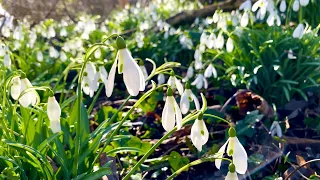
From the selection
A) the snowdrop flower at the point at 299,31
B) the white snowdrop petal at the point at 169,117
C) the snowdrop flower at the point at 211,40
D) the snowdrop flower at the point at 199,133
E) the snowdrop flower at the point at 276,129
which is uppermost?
the snowdrop flower at the point at 211,40

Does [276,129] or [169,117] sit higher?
[169,117]

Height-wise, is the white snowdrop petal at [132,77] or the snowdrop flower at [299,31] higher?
the white snowdrop petal at [132,77]

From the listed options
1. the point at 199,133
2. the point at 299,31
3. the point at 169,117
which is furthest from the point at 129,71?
the point at 299,31

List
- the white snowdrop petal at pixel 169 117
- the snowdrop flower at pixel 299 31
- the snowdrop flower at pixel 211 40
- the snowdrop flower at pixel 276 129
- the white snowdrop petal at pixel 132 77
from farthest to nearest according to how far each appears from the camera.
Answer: the snowdrop flower at pixel 211 40, the snowdrop flower at pixel 299 31, the snowdrop flower at pixel 276 129, the white snowdrop petal at pixel 169 117, the white snowdrop petal at pixel 132 77

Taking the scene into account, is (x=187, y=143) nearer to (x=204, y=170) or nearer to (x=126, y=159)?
(x=204, y=170)

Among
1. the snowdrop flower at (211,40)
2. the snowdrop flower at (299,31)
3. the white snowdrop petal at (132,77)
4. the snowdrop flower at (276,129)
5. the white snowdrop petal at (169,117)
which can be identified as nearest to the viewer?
the white snowdrop petal at (132,77)

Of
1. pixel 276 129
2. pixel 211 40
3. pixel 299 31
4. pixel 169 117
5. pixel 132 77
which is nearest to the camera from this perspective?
pixel 132 77

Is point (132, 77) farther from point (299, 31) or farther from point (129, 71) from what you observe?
point (299, 31)

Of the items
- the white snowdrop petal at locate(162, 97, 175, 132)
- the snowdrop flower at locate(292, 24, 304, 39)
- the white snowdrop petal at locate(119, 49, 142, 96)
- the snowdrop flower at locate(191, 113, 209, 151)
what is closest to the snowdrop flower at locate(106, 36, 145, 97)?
the white snowdrop petal at locate(119, 49, 142, 96)

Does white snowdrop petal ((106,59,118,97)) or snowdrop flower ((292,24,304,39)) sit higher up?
white snowdrop petal ((106,59,118,97))

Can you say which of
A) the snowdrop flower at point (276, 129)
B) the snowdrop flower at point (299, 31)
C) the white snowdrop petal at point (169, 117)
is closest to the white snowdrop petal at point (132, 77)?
the white snowdrop petal at point (169, 117)

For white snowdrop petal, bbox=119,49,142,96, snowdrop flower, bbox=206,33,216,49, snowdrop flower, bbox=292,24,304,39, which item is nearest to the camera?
white snowdrop petal, bbox=119,49,142,96

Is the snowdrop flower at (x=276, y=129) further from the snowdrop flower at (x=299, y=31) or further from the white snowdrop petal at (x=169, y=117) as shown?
the white snowdrop petal at (x=169, y=117)

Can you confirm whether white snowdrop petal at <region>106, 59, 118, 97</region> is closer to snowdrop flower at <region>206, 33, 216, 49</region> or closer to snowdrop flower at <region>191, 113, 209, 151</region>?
snowdrop flower at <region>191, 113, 209, 151</region>
